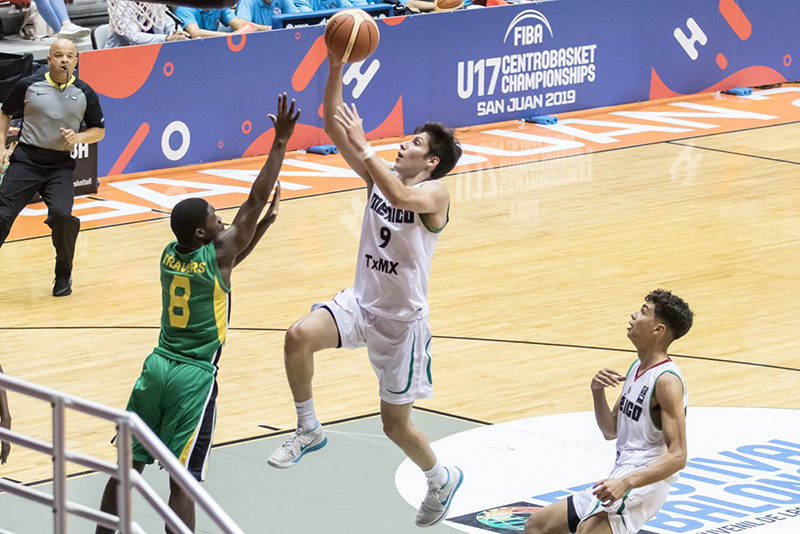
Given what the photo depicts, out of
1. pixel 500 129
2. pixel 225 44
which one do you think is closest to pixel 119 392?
pixel 225 44

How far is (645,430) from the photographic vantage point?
6.47m

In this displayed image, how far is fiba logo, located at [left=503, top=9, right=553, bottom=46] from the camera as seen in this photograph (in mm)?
19469

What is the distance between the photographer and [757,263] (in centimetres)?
1338

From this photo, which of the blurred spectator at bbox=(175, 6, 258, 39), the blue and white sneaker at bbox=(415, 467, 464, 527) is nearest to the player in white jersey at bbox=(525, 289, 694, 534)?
the blue and white sneaker at bbox=(415, 467, 464, 527)

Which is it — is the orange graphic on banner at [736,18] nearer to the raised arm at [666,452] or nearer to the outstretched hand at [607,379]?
the outstretched hand at [607,379]

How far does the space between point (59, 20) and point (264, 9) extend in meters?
2.62

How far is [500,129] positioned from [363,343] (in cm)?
1278

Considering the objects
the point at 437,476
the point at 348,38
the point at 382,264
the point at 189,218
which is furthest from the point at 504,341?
the point at 189,218

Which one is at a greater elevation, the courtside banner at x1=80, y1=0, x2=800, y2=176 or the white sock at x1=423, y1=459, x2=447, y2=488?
the courtside banner at x1=80, y1=0, x2=800, y2=176

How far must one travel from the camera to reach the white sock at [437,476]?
7469 millimetres

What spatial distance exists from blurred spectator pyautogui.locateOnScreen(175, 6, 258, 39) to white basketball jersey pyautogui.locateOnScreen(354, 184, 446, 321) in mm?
10734

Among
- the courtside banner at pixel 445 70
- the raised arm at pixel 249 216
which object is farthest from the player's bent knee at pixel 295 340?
the courtside banner at pixel 445 70

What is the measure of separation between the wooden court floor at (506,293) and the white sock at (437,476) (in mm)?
1983

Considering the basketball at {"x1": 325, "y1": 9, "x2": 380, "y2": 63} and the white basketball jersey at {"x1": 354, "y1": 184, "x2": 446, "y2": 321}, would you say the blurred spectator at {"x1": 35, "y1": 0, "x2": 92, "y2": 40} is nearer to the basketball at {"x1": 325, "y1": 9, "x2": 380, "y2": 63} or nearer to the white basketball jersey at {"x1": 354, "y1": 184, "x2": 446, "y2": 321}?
the basketball at {"x1": 325, "y1": 9, "x2": 380, "y2": 63}
